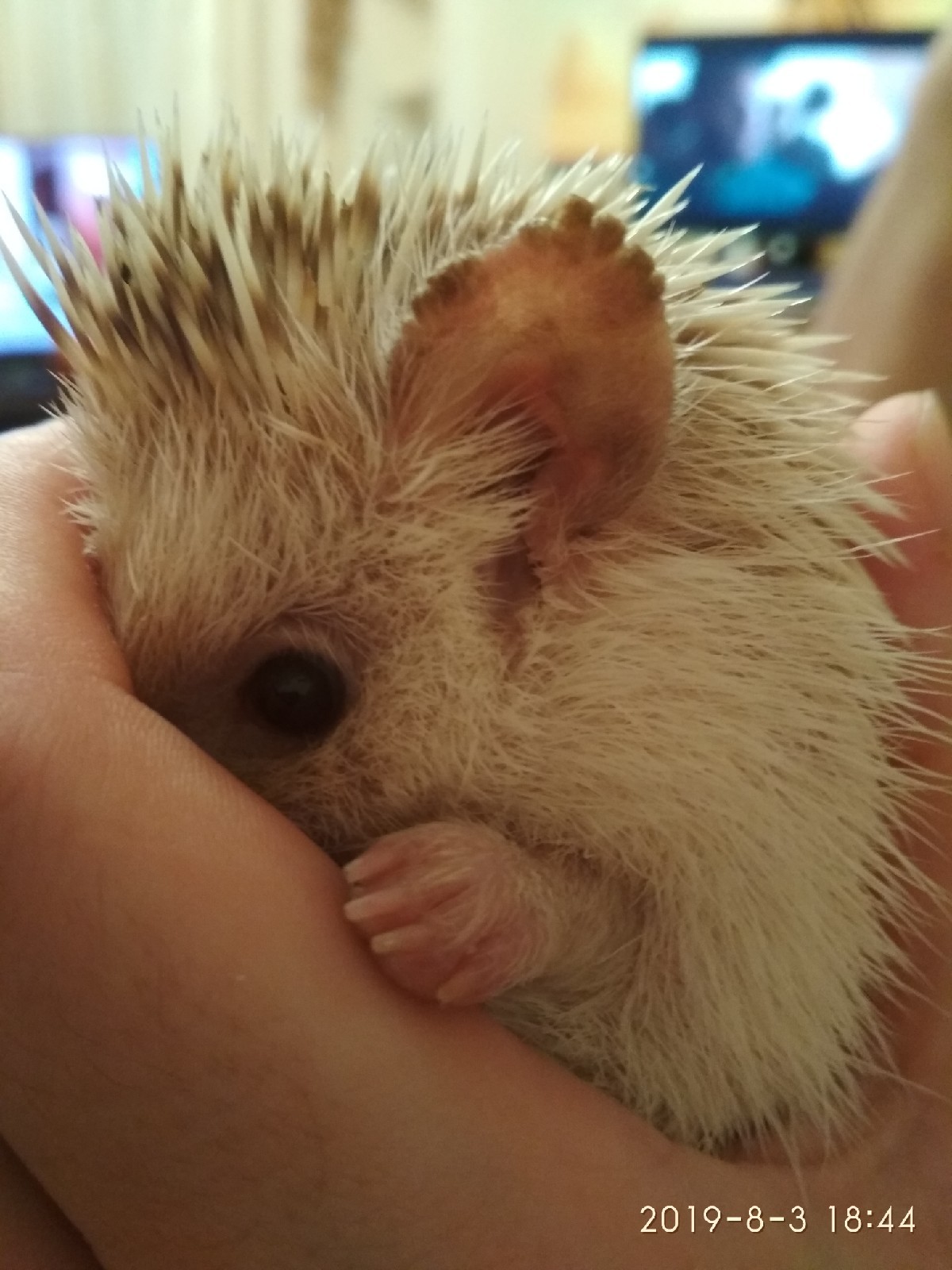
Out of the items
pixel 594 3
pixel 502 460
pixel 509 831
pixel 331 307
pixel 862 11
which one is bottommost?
pixel 509 831

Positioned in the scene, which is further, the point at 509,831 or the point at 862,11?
the point at 862,11

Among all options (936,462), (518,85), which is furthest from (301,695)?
(518,85)

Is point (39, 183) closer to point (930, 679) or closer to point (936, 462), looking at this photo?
point (936, 462)

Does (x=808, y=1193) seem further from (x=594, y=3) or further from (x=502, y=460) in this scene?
(x=594, y=3)

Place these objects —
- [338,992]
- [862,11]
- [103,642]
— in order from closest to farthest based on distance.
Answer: [338,992] → [103,642] → [862,11]

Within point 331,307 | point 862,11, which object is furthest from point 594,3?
point 331,307

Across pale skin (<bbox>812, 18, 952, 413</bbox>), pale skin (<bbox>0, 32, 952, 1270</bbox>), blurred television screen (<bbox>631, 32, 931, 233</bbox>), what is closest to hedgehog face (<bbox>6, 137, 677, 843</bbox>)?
pale skin (<bbox>0, 32, 952, 1270</bbox>)

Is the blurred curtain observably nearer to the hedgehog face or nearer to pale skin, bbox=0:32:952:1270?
the hedgehog face
